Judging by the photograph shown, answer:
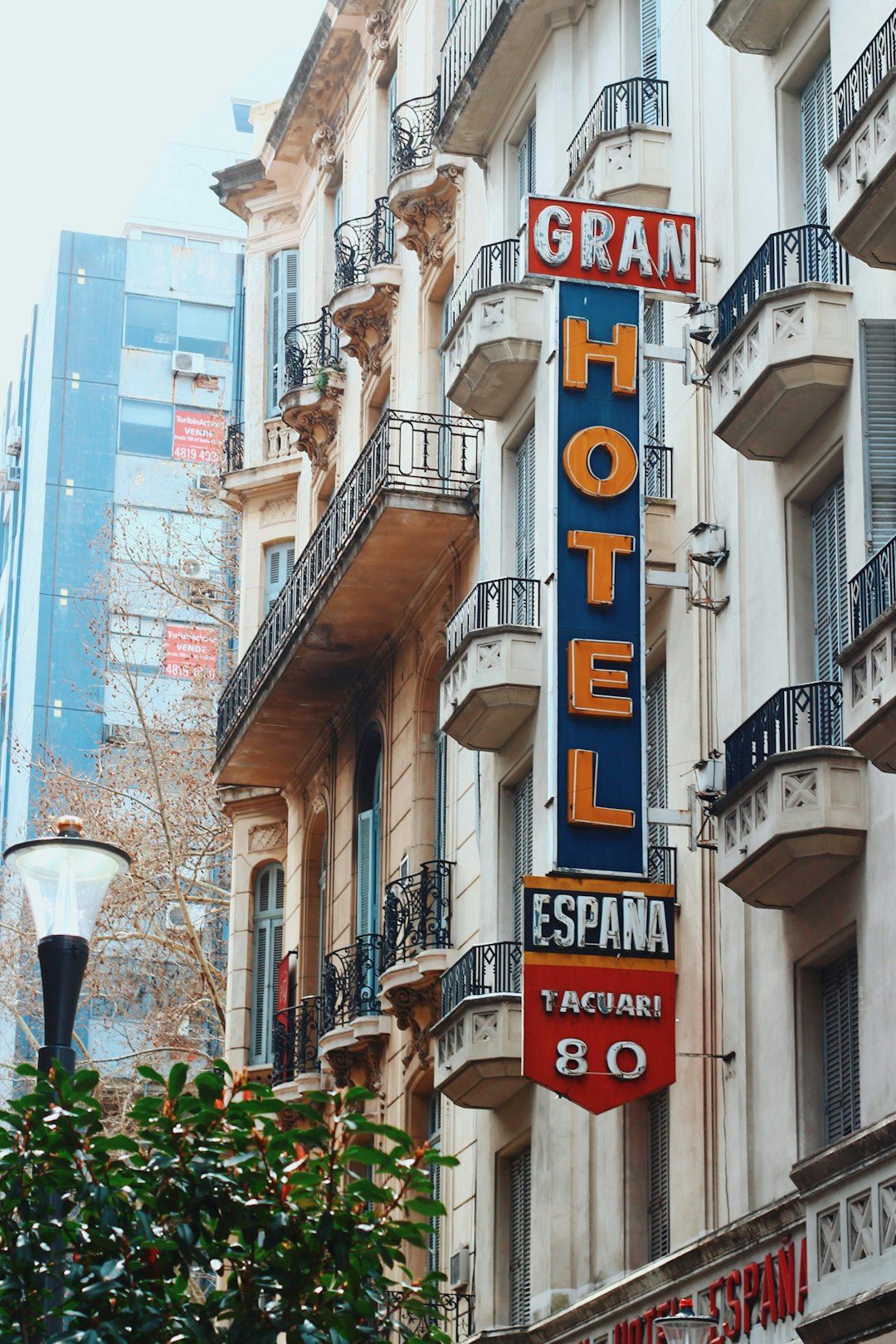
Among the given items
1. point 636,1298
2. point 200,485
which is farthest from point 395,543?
point 200,485

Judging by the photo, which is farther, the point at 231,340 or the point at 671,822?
the point at 231,340

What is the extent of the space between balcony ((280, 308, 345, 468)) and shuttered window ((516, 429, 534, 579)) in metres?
11.0

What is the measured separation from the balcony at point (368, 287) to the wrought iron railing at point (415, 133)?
1.33m

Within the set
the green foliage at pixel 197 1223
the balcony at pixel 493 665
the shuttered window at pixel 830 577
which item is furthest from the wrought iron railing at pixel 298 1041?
the green foliage at pixel 197 1223

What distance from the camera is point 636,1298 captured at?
1839cm

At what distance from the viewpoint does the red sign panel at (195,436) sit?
242ft

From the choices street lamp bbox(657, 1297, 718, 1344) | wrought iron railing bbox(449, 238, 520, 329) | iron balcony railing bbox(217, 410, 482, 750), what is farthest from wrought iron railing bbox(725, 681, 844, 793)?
iron balcony railing bbox(217, 410, 482, 750)

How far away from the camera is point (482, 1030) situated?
2230 centimetres

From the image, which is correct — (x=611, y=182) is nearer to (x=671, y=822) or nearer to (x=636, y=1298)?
(x=671, y=822)

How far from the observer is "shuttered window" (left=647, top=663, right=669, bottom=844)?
20500 millimetres

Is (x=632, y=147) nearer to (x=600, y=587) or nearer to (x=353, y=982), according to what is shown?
(x=600, y=587)

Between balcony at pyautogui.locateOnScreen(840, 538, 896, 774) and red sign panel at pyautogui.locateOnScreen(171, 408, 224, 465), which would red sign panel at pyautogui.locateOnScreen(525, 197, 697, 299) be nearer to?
balcony at pyautogui.locateOnScreen(840, 538, 896, 774)

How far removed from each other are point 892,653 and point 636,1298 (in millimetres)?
6327

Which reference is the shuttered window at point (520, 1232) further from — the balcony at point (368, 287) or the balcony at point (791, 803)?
the balcony at point (368, 287)
